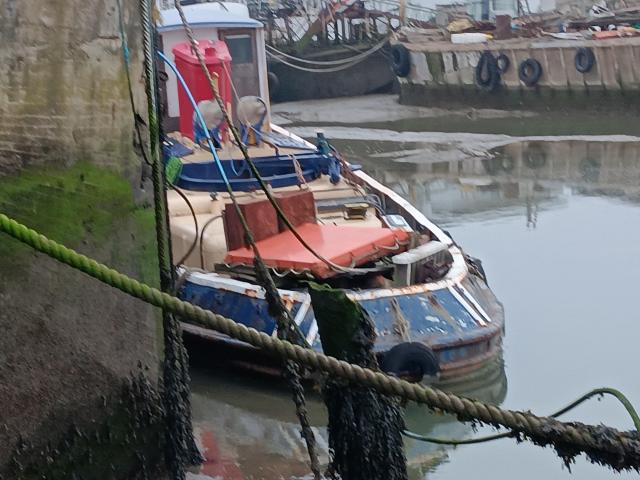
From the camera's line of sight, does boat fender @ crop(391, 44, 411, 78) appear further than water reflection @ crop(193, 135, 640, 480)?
Yes

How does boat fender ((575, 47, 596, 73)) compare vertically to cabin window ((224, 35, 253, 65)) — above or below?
below

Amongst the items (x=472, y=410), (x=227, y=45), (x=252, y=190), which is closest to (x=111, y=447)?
(x=472, y=410)

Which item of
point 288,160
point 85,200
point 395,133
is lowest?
point 395,133

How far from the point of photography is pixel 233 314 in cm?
801

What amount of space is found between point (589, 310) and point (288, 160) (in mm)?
3197

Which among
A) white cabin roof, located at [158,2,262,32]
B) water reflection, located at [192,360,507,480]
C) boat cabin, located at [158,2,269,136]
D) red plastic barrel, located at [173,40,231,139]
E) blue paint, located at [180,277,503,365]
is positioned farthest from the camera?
white cabin roof, located at [158,2,262,32]

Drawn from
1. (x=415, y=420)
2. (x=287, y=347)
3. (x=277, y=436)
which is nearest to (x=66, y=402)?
(x=287, y=347)

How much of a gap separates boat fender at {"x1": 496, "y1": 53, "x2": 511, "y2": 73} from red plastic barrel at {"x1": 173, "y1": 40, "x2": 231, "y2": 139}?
57.4ft

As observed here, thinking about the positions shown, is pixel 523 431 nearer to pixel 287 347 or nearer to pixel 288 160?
pixel 287 347

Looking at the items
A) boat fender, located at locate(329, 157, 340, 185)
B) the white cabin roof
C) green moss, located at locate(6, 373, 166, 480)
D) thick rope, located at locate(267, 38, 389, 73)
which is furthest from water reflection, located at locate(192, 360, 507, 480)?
thick rope, located at locate(267, 38, 389, 73)

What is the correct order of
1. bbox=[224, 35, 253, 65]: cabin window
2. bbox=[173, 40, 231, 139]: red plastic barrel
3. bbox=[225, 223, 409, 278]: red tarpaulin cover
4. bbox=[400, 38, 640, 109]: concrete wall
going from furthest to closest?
1. bbox=[400, 38, 640, 109]: concrete wall
2. bbox=[224, 35, 253, 65]: cabin window
3. bbox=[173, 40, 231, 139]: red plastic barrel
4. bbox=[225, 223, 409, 278]: red tarpaulin cover

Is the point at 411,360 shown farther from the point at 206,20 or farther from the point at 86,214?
the point at 206,20

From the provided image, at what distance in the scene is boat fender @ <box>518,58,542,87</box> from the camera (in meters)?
27.9

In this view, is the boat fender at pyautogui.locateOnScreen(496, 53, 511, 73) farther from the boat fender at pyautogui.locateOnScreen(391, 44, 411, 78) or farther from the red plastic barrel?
the red plastic barrel
